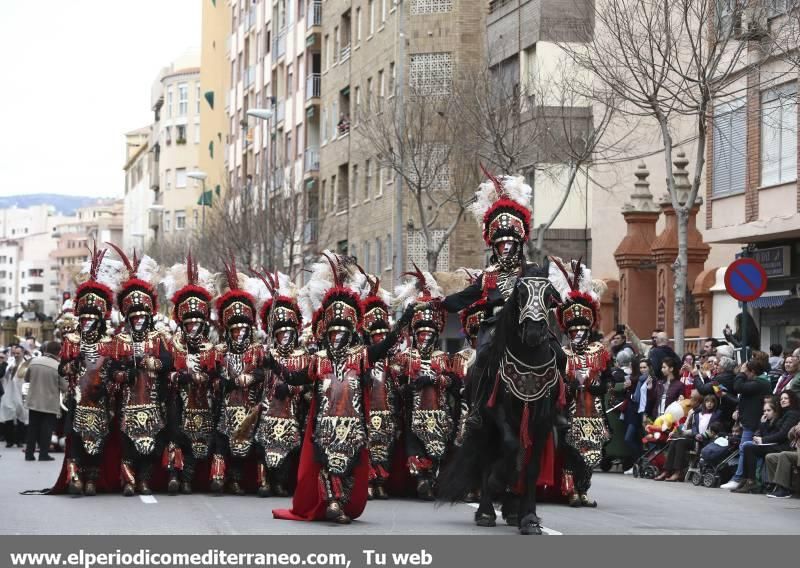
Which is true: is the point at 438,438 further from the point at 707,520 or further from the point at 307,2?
the point at 307,2

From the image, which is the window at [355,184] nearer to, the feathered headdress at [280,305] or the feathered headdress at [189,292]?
the feathered headdress at [189,292]

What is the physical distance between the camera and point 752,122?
32.6 metres

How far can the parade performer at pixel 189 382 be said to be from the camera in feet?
60.8

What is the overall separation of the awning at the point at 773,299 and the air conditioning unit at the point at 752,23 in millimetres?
6466

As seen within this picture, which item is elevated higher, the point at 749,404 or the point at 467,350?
the point at 467,350

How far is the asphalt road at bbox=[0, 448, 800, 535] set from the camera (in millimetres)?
14297

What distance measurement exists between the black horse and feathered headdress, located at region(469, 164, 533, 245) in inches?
44.0

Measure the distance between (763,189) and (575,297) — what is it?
16124 millimetres

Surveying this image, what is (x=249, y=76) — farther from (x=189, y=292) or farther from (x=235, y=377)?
(x=235, y=377)

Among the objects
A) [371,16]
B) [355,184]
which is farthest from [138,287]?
[355,184]

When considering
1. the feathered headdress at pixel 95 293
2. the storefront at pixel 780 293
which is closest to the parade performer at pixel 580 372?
the feathered headdress at pixel 95 293

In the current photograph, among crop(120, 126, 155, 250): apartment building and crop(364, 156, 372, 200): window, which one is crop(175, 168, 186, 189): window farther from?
crop(364, 156, 372, 200): window

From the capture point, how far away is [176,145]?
407ft

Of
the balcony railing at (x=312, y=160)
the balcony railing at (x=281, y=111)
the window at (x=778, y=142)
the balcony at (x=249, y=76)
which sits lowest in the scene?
the window at (x=778, y=142)
